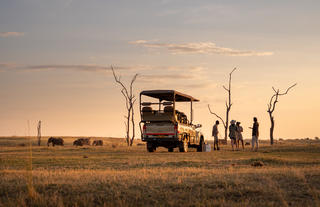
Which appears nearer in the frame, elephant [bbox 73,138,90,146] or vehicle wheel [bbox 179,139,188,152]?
vehicle wheel [bbox 179,139,188,152]

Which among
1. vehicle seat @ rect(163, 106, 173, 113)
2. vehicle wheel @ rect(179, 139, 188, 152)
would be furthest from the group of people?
vehicle seat @ rect(163, 106, 173, 113)

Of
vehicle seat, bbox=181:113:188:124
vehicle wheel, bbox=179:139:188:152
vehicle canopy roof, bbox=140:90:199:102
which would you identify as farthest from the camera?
vehicle seat, bbox=181:113:188:124

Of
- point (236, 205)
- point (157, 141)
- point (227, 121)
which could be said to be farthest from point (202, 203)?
point (227, 121)

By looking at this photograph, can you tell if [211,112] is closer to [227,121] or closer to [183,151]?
[227,121]

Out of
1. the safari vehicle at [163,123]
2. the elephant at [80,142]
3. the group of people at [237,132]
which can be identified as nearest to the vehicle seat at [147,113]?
the safari vehicle at [163,123]

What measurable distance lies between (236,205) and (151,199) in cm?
186

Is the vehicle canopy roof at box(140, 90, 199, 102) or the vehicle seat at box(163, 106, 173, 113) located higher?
the vehicle canopy roof at box(140, 90, 199, 102)

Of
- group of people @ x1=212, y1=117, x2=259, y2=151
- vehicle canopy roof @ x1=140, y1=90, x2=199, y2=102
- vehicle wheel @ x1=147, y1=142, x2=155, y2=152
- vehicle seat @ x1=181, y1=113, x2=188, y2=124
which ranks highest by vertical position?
vehicle canopy roof @ x1=140, y1=90, x2=199, y2=102

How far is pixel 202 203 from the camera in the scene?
9914mm

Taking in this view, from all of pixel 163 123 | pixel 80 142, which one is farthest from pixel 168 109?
pixel 80 142

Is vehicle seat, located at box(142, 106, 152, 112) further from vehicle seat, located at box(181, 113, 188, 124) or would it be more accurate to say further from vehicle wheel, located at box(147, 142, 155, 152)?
vehicle seat, located at box(181, 113, 188, 124)

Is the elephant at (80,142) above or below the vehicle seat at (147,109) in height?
below

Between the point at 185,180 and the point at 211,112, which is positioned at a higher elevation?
the point at 211,112

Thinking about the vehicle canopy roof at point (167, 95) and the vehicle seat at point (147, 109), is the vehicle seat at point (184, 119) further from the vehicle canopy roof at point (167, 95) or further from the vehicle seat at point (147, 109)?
the vehicle seat at point (147, 109)
